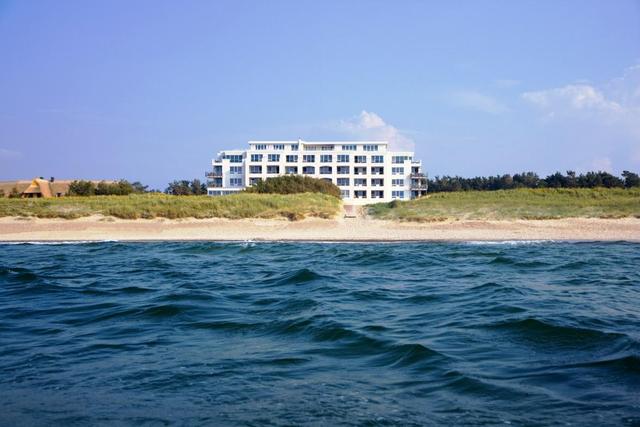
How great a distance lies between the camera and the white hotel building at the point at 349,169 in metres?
95.4

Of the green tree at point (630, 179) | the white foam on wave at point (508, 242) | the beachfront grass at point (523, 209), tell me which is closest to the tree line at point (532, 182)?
the green tree at point (630, 179)

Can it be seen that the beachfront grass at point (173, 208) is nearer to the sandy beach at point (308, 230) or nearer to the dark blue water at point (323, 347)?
the sandy beach at point (308, 230)

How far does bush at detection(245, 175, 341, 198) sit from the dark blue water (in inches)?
1654

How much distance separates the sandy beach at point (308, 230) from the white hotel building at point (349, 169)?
55820 millimetres

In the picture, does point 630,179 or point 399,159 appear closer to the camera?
point 630,179

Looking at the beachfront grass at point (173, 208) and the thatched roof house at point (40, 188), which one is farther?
the thatched roof house at point (40, 188)

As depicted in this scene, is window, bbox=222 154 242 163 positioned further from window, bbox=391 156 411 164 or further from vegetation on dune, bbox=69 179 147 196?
vegetation on dune, bbox=69 179 147 196

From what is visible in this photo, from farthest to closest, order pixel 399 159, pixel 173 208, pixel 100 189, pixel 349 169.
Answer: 1. pixel 399 159
2. pixel 349 169
3. pixel 100 189
4. pixel 173 208

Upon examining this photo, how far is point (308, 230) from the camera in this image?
36.2 meters

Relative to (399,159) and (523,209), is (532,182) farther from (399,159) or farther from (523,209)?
(523,209)

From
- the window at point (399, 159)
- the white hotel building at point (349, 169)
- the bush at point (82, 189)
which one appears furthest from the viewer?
the window at point (399, 159)

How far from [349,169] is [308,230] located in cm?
6070

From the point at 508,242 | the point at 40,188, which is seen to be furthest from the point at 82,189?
the point at 508,242

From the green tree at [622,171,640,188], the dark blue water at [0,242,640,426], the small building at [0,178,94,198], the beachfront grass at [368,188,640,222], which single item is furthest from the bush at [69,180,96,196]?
the green tree at [622,171,640,188]
